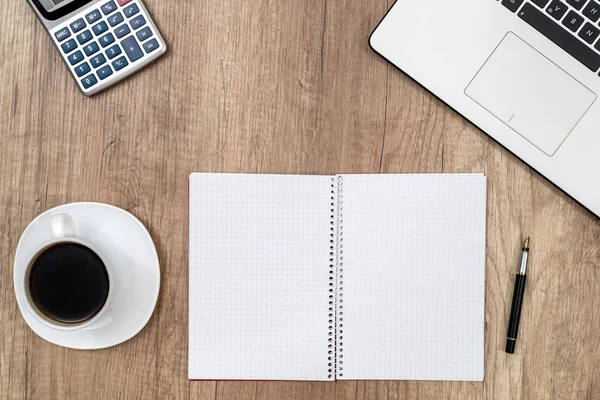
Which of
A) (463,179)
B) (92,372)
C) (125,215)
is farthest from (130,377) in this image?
(463,179)

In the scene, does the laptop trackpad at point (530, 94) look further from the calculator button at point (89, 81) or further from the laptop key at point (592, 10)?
the calculator button at point (89, 81)

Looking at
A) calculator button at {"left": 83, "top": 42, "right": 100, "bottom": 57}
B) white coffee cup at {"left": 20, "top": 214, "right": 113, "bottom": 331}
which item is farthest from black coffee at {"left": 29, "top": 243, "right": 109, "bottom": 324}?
calculator button at {"left": 83, "top": 42, "right": 100, "bottom": 57}

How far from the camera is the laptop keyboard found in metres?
0.66

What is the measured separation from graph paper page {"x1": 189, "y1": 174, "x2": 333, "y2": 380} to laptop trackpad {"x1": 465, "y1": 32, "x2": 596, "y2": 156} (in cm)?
20

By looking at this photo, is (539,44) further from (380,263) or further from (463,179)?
(380,263)

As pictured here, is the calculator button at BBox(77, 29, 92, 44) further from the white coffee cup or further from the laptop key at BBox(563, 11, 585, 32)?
the laptop key at BBox(563, 11, 585, 32)

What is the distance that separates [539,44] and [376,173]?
0.22m

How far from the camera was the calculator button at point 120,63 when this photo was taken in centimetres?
68

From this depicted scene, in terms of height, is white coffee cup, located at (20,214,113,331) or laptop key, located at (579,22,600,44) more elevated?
laptop key, located at (579,22,600,44)

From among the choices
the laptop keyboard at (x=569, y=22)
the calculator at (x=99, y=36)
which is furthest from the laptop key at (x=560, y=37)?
the calculator at (x=99, y=36)

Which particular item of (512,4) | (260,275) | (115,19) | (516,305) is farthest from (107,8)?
(516,305)

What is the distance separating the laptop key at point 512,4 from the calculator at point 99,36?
0.37 meters

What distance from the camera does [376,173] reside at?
2.31 feet

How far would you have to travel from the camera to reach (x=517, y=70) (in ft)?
2.22
